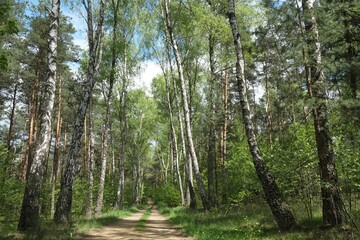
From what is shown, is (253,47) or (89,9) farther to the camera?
(253,47)

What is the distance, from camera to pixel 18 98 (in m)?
29.3

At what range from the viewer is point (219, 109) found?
20.9m

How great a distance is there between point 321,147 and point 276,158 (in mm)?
2740

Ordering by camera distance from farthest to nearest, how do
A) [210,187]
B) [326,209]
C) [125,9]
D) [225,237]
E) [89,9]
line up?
[125,9], [210,187], [89,9], [225,237], [326,209]

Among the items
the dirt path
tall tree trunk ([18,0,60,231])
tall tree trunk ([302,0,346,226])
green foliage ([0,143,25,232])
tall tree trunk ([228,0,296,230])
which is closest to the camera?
tall tree trunk ([302,0,346,226])

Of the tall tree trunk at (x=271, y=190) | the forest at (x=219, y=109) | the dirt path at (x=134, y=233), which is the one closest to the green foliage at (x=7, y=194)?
the forest at (x=219, y=109)

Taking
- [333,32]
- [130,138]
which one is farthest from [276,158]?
[130,138]

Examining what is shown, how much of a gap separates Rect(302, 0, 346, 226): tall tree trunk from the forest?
0.03 m

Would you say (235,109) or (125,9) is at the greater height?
(125,9)

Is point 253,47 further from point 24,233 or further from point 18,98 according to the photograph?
point 18,98

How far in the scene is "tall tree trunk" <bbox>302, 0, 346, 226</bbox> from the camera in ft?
23.6

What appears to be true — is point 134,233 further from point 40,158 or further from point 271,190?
point 271,190

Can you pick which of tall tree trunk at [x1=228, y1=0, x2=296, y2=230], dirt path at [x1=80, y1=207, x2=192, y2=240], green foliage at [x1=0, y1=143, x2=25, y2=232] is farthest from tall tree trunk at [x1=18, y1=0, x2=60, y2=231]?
tall tree trunk at [x1=228, y1=0, x2=296, y2=230]

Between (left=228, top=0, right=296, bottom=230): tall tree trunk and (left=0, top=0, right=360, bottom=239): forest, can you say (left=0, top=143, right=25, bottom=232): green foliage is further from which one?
(left=228, top=0, right=296, bottom=230): tall tree trunk
